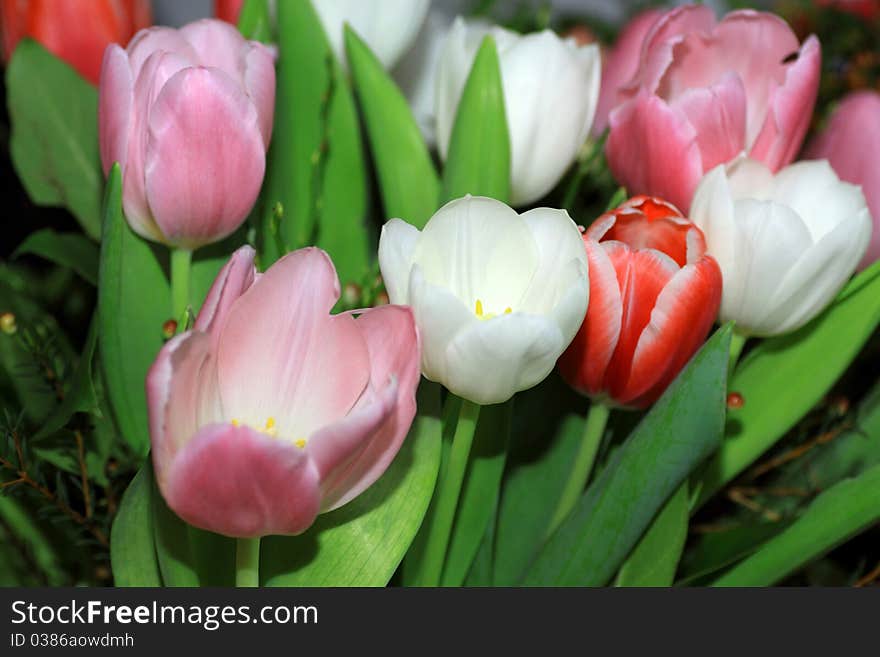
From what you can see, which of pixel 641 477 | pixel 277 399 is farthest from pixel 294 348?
pixel 641 477

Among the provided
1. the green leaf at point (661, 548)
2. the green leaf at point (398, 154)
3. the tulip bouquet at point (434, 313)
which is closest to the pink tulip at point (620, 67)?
the tulip bouquet at point (434, 313)

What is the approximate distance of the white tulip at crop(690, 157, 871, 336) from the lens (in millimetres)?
362

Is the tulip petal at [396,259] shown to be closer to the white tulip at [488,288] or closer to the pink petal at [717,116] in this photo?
the white tulip at [488,288]

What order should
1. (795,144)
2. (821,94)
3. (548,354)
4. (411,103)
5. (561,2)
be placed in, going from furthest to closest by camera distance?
(561,2)
(821,94)
(411,103)
(795,144)
(548,354)

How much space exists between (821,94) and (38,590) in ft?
1.82

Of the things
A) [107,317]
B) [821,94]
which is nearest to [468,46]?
[107,317]

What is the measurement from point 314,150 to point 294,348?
20cm

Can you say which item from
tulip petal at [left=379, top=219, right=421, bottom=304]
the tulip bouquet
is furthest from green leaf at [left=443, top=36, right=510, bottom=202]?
tulip petal at [left=379, top=219, right=421, bottom=304]

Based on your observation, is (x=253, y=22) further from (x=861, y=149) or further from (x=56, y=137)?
(x=861, y=149)

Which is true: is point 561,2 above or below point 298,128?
below

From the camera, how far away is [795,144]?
42cm

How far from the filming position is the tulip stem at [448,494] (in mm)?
348

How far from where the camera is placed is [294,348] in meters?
0.32

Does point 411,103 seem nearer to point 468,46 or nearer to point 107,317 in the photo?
point 468,46
